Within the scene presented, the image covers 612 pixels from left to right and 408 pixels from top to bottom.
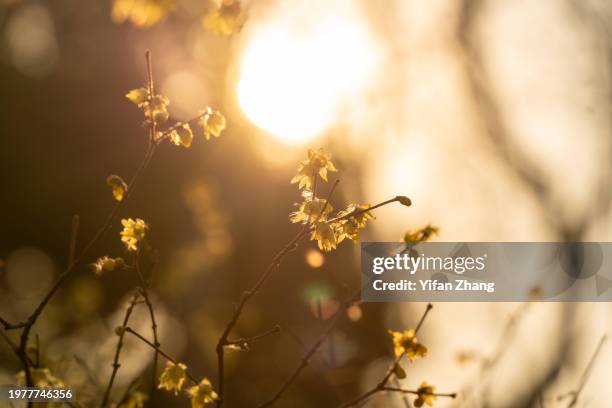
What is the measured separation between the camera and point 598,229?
5.58 meters

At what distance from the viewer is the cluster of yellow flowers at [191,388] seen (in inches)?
75.9

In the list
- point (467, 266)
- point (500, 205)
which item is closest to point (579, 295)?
point (500, 205)

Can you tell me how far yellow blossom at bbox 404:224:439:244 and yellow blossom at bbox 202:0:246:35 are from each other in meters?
0.98

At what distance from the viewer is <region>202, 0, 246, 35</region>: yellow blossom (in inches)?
64.1

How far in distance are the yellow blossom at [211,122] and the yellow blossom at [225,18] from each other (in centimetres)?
54

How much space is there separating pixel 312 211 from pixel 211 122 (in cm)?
52

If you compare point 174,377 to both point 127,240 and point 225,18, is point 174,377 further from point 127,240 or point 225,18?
point 225,18

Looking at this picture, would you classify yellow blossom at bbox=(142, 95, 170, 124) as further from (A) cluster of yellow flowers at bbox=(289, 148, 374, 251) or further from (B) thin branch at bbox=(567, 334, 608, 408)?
(B) thin branch at bbox=(567, 334, 608, 408)

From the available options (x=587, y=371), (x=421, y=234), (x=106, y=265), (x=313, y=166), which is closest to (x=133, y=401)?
(x=106, y=265)

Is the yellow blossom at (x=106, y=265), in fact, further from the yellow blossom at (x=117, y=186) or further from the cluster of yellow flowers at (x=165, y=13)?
the cluster of yellow flowers at (x=165, y=13)

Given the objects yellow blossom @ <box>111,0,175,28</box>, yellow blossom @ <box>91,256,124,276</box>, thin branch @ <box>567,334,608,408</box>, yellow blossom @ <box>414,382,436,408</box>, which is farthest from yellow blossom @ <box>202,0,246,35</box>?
thin branch @ <box>567,334,608,408</box>

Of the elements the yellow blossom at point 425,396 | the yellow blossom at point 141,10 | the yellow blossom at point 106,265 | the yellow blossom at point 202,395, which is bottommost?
the yellow blossom at point 202,395

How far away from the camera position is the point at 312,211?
1.98 metres

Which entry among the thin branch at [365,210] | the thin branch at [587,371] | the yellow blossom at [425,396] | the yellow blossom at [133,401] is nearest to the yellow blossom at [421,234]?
the thin branch at [365,210]
